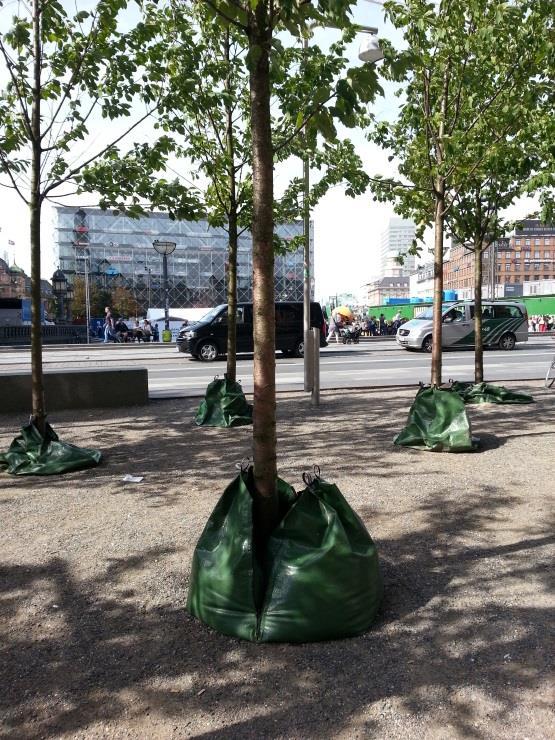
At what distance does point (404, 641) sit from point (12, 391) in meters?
7.64

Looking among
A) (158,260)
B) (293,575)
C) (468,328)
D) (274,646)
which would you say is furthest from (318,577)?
(158,260)

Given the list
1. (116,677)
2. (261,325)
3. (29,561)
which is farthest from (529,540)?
(29,561)

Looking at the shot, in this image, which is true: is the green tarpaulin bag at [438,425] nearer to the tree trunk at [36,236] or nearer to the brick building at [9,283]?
the tree trunk at [36,236]

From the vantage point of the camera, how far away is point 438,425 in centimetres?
655

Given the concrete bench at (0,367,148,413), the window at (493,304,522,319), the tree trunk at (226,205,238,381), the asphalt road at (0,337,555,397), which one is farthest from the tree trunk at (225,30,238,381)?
the window at (493,304,522,319)

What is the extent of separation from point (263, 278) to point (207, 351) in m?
17.6

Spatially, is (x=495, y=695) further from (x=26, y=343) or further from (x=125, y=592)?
(x=26, y=343)

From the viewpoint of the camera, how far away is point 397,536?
408 centimetres

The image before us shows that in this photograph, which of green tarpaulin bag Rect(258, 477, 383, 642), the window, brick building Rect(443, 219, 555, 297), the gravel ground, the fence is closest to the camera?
the gravel ground

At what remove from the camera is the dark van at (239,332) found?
20469mm

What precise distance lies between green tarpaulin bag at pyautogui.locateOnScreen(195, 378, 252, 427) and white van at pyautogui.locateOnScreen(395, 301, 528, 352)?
1628 centimetres

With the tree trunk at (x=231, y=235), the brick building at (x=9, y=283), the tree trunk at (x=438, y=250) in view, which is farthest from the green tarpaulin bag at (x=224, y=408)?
the brick building at (x=9, y=283)

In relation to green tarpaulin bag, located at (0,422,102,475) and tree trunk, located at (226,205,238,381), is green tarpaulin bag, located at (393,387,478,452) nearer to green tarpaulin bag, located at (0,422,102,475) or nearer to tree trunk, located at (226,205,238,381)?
tree trunk, located at (226,205,238,381)

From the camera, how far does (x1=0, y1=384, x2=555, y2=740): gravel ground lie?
228 cm
